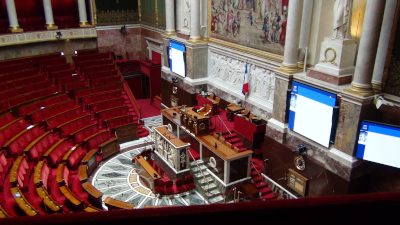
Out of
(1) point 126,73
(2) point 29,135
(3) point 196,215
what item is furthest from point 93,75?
(3) point 196,215

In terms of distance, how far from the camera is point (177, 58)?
1366 cm

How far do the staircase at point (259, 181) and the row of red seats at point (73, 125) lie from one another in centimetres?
590

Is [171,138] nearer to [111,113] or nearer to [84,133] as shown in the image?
[84,133]

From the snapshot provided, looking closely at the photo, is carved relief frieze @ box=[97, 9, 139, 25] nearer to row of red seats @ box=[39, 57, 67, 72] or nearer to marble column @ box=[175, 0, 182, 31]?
row of red seats @ box=[39, 57, 67, 72]

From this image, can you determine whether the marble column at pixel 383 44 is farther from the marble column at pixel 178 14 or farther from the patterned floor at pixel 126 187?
the marble column at pixel 178 14

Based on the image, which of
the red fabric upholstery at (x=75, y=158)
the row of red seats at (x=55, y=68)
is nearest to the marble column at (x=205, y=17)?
the red fabric upholstery at (x=75, y=158)

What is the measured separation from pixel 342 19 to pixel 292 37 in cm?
140

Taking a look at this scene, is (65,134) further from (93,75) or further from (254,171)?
(254,171)

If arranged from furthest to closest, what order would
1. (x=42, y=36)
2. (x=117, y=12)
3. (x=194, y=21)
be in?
(x=117, y=12) → (x=42, y=36) → (x=194, y=21)

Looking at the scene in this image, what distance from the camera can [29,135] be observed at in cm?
→ 978

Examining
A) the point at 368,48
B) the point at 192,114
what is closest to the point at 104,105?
the point at 192,114

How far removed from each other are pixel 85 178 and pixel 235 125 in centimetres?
459

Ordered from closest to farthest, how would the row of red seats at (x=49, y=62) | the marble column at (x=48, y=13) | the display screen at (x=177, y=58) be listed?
the display screen at (x=177, y=58) → the row of red seats at (x=49, y=62) → the marble column at (x=48, y=13)

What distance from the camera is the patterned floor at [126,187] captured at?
9.18 meters
